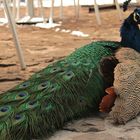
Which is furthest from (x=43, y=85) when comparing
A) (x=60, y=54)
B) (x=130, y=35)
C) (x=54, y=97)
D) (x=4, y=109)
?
(x=60, y=54)

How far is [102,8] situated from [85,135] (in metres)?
5.16

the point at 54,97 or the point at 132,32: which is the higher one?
the point at 132,32

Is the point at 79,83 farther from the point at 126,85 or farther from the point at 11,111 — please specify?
the point at 11,111

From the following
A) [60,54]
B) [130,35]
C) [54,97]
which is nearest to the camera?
[54,97]

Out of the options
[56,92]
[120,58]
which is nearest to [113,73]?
[120,58]

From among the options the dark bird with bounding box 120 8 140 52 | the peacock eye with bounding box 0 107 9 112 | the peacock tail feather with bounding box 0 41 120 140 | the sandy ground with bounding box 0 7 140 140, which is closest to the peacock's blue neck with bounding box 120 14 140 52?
the dark bird with bounding box 120 8 140 52

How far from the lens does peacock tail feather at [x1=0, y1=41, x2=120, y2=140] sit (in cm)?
135

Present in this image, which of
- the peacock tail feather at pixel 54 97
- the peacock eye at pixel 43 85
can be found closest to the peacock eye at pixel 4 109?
the peacock tail feather at pixel 54 97

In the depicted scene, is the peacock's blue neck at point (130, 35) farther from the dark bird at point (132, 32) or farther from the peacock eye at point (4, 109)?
the peacock eye at point (4, 109)

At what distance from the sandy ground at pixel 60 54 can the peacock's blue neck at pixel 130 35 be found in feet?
1.47

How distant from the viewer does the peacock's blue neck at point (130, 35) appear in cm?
196

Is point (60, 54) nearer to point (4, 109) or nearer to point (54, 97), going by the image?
point (54, 97)

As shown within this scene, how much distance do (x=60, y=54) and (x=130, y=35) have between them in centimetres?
87

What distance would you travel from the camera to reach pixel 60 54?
109 inches
